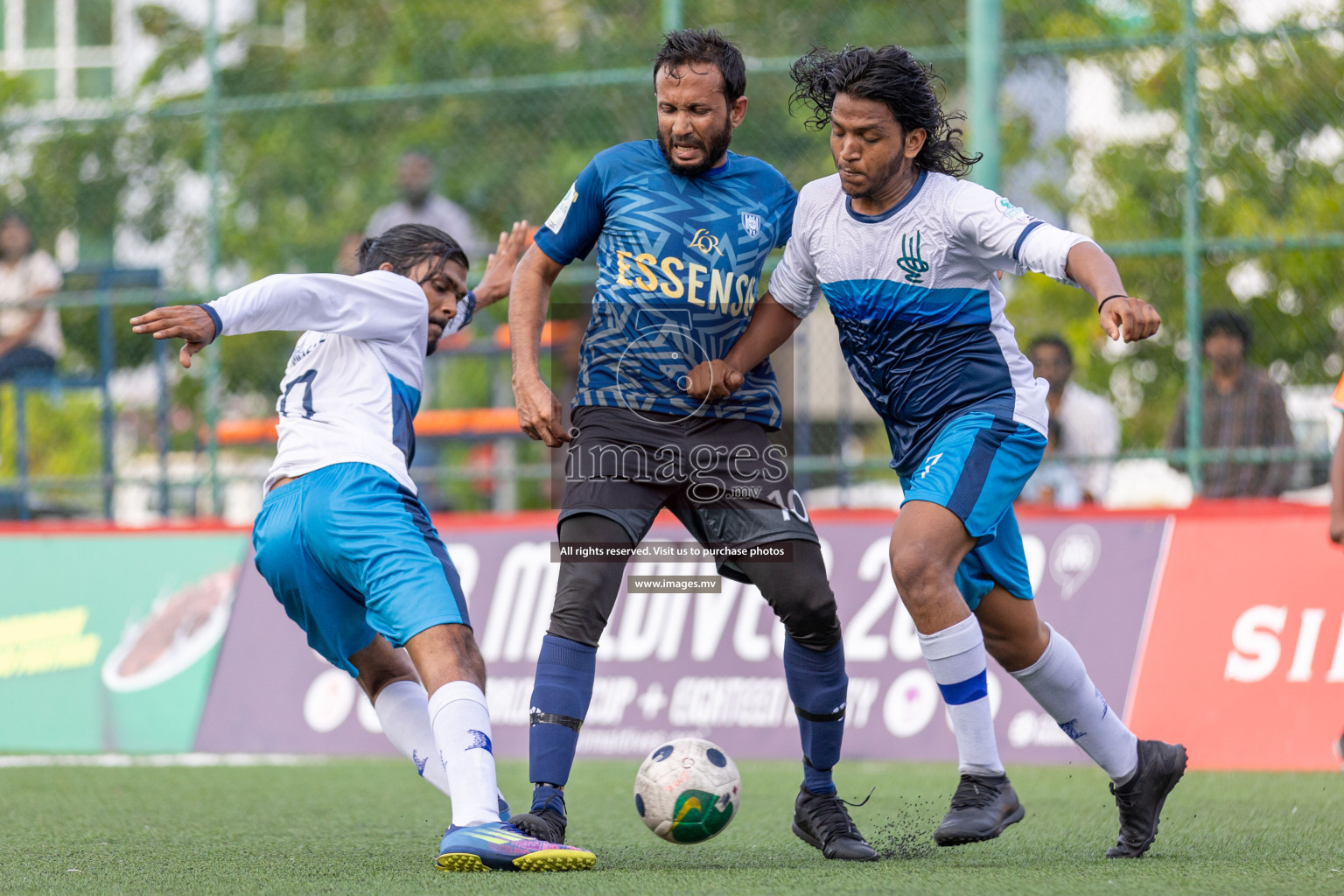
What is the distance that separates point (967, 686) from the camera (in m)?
4.56

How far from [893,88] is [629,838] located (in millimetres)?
2542

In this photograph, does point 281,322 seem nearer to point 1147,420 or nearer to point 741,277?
point 741,277

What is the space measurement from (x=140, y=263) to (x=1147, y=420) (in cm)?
697

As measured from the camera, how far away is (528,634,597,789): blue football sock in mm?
4461

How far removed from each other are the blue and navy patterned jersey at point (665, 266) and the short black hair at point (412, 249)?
315 millimetres

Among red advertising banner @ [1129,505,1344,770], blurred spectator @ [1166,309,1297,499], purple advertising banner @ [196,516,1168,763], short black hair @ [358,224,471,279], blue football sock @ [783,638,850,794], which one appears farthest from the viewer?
blurred spectator @ [1166,309,1297,499]

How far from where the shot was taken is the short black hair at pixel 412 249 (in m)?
4.94

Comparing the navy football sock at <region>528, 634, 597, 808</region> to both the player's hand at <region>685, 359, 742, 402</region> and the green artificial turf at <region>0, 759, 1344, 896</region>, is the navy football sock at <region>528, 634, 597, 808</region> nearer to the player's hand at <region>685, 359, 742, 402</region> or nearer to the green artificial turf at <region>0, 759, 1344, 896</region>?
the green artificial turf at <region>0, 759, 1344, 896</region>

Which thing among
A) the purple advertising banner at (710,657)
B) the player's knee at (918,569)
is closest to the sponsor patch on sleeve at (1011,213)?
the player's knee at (918,569)

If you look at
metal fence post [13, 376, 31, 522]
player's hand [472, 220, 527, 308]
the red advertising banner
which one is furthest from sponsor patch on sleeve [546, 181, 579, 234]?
metal fence post [13, 376, 31, 522]

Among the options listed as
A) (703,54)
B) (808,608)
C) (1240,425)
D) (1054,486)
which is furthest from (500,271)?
(1240,425)

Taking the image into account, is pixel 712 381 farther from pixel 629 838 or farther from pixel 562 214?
pixel 629 838

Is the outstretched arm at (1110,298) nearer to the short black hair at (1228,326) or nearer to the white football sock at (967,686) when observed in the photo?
the white football sock at (967,686)

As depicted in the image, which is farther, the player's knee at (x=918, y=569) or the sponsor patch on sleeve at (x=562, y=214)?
the sponsor patch on sleeve at (x=562, y=214)
